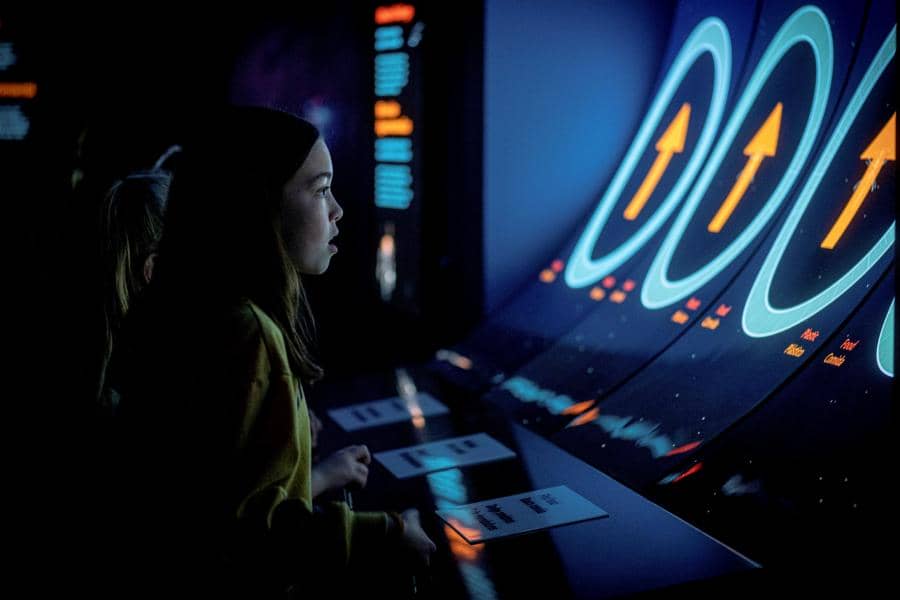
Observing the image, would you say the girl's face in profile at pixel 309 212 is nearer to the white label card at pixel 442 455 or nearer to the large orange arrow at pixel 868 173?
the white label card at pixel 442 455

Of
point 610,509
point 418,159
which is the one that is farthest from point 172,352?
point 418,159

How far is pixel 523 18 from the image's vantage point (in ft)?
10.3

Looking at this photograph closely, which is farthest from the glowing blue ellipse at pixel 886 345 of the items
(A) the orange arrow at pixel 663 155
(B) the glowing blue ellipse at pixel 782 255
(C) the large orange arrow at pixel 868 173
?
(A) the orange arrow at pixel 663 155

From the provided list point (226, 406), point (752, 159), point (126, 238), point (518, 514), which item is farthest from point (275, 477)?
point (752, 159)

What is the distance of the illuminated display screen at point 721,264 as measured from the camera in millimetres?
2016

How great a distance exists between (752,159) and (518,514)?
129cm

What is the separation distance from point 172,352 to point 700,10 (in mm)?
2285

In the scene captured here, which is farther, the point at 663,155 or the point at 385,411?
the point at 663,155

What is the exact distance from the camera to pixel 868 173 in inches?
83.7

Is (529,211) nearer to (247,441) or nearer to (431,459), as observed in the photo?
(431,459)

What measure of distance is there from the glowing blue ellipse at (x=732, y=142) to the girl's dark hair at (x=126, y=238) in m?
1.31

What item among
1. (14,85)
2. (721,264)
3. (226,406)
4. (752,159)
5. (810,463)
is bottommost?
(810,463)

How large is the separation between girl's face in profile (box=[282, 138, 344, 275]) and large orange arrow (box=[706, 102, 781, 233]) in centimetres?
135

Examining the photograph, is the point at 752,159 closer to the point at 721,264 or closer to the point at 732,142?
the point at 732,142
